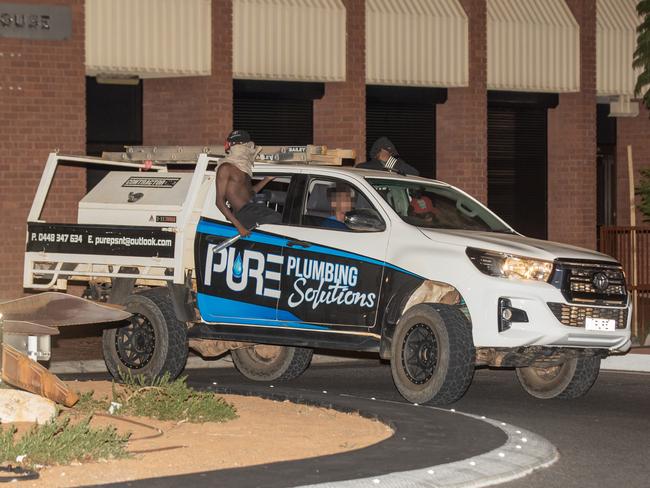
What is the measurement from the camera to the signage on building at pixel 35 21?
21.8 metres

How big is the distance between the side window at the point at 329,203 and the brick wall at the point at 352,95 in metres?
10.9

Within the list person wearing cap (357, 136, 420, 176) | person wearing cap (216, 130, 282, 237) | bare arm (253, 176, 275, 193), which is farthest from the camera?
person wearing cap (357, 136, 420, 176)

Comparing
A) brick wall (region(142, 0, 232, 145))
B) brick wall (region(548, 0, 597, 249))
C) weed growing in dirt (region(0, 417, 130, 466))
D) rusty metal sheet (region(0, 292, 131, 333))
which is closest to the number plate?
rusty metal sheet (region(0, 292, 131, 333))

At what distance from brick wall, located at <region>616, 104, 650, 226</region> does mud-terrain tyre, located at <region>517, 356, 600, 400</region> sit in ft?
54.1

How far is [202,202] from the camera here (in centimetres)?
1516

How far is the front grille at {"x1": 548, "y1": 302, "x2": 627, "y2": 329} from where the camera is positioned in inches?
524

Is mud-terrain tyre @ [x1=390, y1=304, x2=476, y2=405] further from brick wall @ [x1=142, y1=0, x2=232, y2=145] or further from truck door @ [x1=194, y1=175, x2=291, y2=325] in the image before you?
brick wall @ [x1=142, y1=0, x2=232, y2=145]

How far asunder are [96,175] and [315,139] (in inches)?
149

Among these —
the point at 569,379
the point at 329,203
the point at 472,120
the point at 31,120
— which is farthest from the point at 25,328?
the point at 472,120

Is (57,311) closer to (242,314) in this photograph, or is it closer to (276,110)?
(242,314)

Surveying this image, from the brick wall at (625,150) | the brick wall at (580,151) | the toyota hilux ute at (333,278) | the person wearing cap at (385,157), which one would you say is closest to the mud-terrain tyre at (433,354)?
the toyota hilux ute at (333,278)

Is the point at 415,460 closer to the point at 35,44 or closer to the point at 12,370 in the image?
the point at 12,370

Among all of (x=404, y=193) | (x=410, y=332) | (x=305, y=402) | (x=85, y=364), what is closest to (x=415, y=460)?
(x=305, y=402)

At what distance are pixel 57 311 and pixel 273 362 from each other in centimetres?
422
